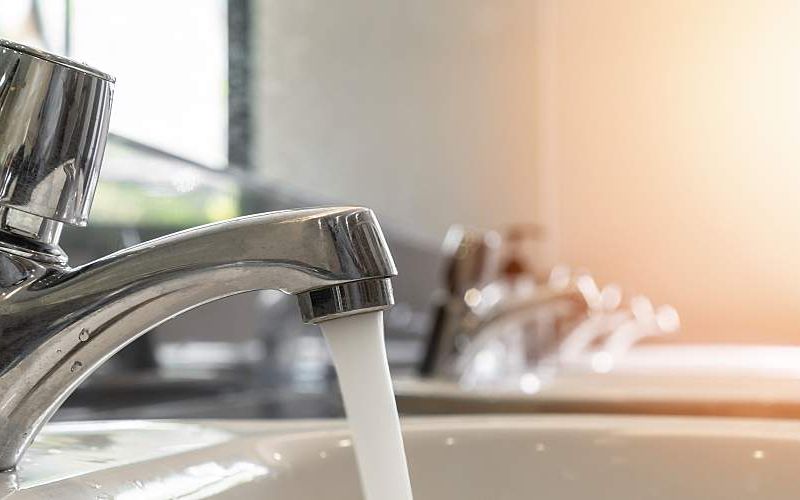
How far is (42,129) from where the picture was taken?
31 cm

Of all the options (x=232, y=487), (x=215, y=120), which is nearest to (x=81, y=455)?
(x=232, y=487)

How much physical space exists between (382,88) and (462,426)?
0.76 meters

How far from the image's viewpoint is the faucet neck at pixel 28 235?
1.04ft

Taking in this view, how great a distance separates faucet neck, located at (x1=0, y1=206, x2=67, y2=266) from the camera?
0.32 metres

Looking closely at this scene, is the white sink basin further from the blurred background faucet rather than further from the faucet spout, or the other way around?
the blurred background faucet

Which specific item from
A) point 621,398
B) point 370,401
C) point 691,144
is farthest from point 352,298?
point 691,144

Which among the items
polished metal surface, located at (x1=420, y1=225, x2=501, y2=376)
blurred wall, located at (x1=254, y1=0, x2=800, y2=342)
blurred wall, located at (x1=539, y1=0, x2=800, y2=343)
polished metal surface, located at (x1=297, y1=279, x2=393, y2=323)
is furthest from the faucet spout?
blurred wall, located at (x1=539, y1=0, x2=800, y2=343)

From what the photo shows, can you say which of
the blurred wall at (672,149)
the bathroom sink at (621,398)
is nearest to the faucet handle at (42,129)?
the bathroom sink at (621,398)

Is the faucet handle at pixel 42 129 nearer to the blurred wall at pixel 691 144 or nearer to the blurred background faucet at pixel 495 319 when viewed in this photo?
the blurred background faucet at pixel 495 319

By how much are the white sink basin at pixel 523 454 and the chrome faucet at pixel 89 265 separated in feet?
0.31

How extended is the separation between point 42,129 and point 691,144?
2.18 meters

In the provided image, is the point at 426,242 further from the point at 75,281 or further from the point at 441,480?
the point at 75,281

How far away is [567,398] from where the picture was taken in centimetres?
85

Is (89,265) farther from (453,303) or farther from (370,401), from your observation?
(453,303)
